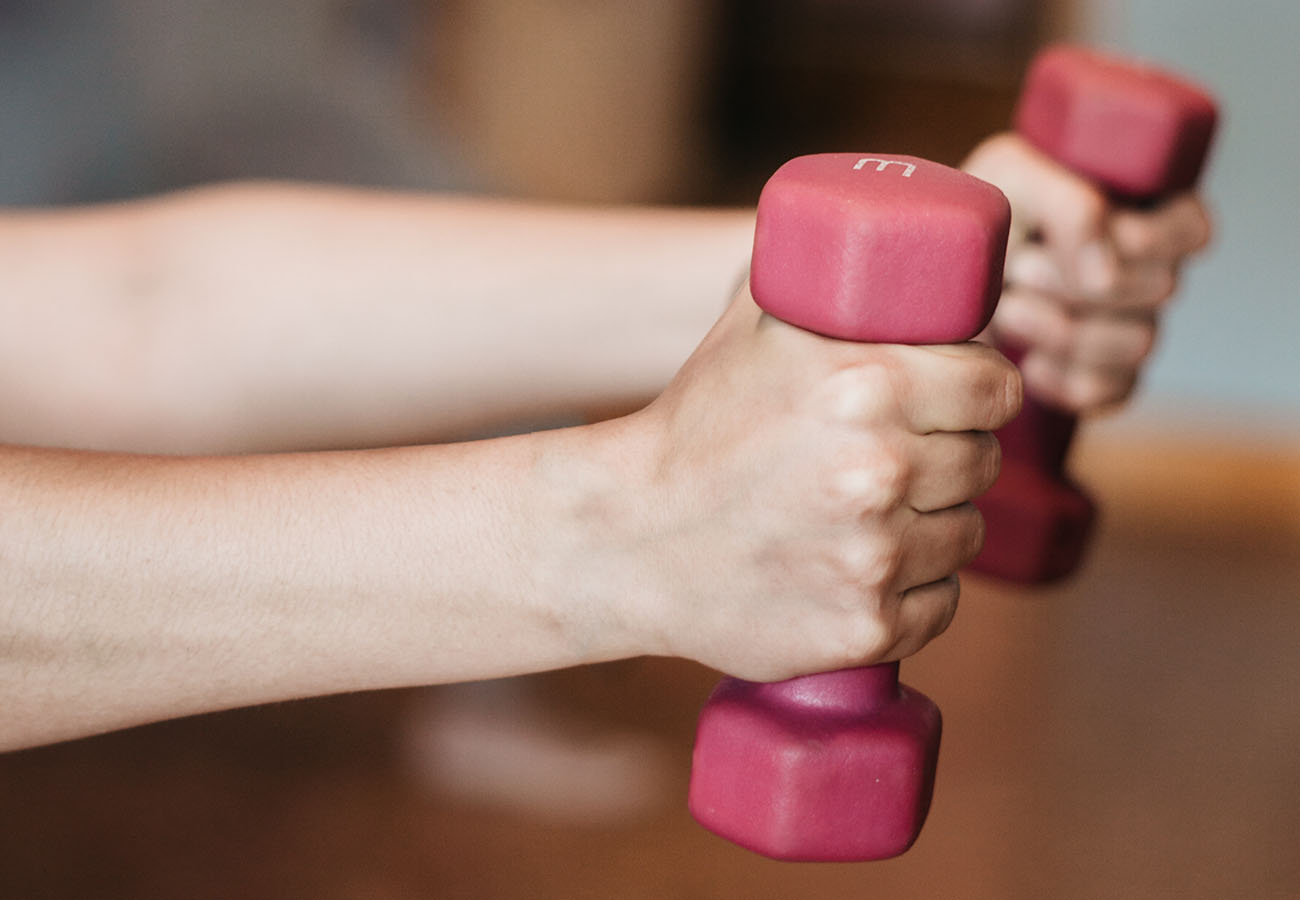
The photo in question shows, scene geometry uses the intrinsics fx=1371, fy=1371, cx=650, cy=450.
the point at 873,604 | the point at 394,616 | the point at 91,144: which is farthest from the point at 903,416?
the point at 91,144

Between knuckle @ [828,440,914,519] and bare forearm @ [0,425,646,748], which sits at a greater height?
knuckle @ [828,440,914,519]

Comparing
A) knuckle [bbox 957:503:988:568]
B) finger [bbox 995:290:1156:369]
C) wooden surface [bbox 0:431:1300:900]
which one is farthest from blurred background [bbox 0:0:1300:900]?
knuckle [bbox 957:503:988:568]

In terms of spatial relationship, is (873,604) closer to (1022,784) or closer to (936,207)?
(936,207)

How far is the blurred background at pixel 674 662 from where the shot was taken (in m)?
1.01

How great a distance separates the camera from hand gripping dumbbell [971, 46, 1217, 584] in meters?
0.74

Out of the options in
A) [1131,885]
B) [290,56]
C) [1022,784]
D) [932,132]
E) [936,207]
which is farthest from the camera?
[932,132]

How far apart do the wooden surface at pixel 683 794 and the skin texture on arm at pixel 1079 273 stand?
16.1 inches

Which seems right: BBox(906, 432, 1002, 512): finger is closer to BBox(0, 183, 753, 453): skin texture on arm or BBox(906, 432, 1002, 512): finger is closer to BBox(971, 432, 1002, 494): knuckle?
BBox(971, 432, 1002, 494): knuckle

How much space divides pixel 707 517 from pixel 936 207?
0.13m

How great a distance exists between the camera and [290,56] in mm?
1907

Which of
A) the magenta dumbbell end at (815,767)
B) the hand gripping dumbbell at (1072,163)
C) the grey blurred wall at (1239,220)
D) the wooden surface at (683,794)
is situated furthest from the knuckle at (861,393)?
the grey blurred wall at (1239,220)

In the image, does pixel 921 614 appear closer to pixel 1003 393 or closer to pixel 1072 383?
pixel 1003 393

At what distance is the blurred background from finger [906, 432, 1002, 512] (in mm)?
550

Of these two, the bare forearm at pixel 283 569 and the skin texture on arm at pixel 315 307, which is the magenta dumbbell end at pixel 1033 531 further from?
the bare forearm at pixel 283 569
